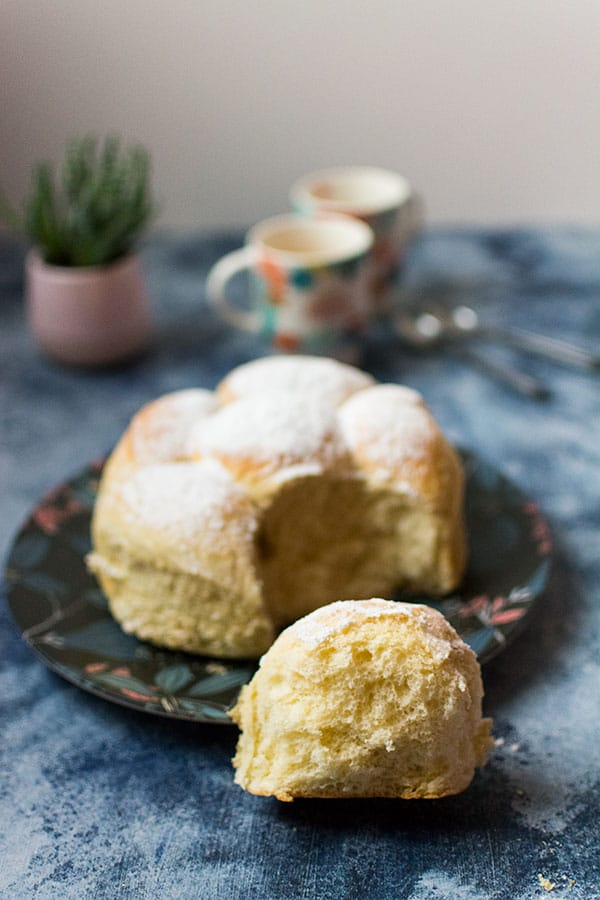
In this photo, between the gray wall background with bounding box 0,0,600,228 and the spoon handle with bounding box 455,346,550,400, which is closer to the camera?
the spoon handle with bounding box 455,346,550,400

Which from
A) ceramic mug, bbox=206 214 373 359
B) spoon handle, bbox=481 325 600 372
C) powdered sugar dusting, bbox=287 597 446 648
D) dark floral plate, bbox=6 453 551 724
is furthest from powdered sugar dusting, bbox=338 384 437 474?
spoon handle, bbox=481 325 600 372

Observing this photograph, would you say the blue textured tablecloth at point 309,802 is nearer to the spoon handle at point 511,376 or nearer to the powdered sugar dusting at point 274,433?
the spoon handle at point 511,376

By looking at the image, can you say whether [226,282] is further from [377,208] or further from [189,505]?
[189,505]

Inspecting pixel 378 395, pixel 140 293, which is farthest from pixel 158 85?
pixel 378 395

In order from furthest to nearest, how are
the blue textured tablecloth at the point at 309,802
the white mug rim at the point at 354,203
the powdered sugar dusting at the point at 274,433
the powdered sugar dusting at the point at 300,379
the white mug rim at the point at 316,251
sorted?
the white mug rim at the point at 354,203
the white mug rim at the point at 316,251
the powdered sugar dusting at the point at 300,379
the powdered sugar dusting at the point at 274,433
the blue textured tablecloth at the point at 309,802

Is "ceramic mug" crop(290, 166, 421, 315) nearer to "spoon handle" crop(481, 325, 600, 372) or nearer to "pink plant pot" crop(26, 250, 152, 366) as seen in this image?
"spoon handle" crop(481, 325, 600, 372)

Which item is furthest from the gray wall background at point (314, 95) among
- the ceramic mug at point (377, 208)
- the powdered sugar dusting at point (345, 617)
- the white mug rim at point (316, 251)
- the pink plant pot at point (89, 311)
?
the powdered sugar dusting at point (345, 617)
